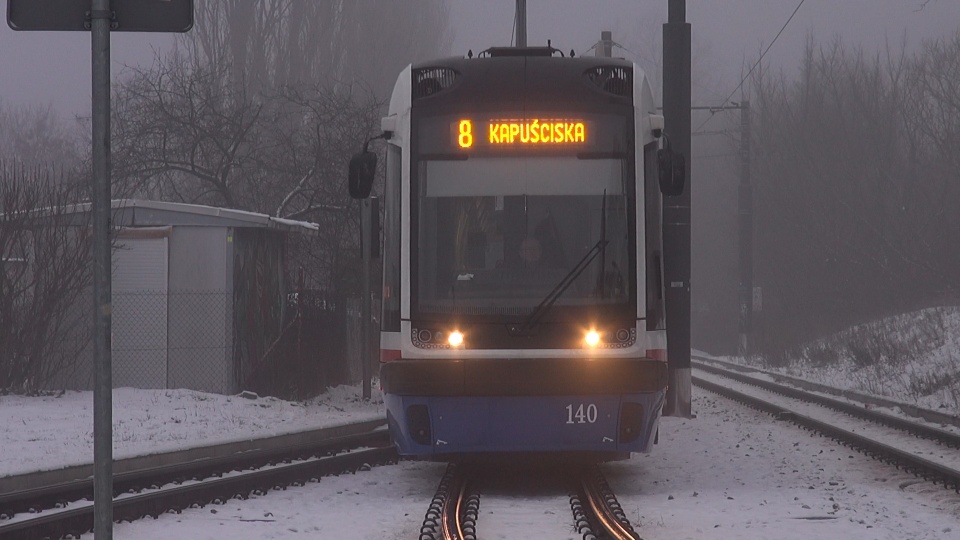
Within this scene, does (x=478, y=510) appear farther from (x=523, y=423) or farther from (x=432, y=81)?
(x=432, y=81)

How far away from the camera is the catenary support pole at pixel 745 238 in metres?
36.6

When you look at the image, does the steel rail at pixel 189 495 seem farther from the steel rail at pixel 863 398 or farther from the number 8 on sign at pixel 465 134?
the steel rail at pixel 863 398

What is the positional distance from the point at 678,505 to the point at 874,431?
23.4ft

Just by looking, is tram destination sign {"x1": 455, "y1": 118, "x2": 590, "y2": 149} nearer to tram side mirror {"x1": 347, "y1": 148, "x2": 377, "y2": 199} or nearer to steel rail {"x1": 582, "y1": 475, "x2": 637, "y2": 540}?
tram side mirror {"x1": 347, "y1": 148, "x2": 377, "y2": 199}

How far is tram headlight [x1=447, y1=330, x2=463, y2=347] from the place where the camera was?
32.2ft

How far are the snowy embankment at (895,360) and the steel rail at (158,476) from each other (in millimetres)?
9174

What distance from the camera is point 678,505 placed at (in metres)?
9.66

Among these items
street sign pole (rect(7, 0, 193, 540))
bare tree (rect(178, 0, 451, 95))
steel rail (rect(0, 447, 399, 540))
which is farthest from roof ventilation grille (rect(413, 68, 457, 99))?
bare tree (rect(178, 0, 451, 95))

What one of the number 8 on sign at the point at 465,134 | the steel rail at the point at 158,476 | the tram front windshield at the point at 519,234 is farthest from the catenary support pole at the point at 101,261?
the number 8 on sign at the point at 465,134

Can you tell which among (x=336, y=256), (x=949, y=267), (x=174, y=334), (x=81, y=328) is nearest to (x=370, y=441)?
(x=174, y=334)

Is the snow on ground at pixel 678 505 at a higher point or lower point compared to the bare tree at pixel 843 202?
lower

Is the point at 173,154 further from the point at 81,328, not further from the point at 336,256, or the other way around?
the point at 81,328

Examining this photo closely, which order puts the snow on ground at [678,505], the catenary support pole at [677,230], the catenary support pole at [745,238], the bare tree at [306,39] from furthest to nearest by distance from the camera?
the bare tree at [306,39] → the catenary support pole at [745,238] → the catenary support pole at [677,230] → the snow on ground at [678,505]

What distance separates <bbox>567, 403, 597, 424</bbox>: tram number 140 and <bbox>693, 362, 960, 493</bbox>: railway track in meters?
3.02
